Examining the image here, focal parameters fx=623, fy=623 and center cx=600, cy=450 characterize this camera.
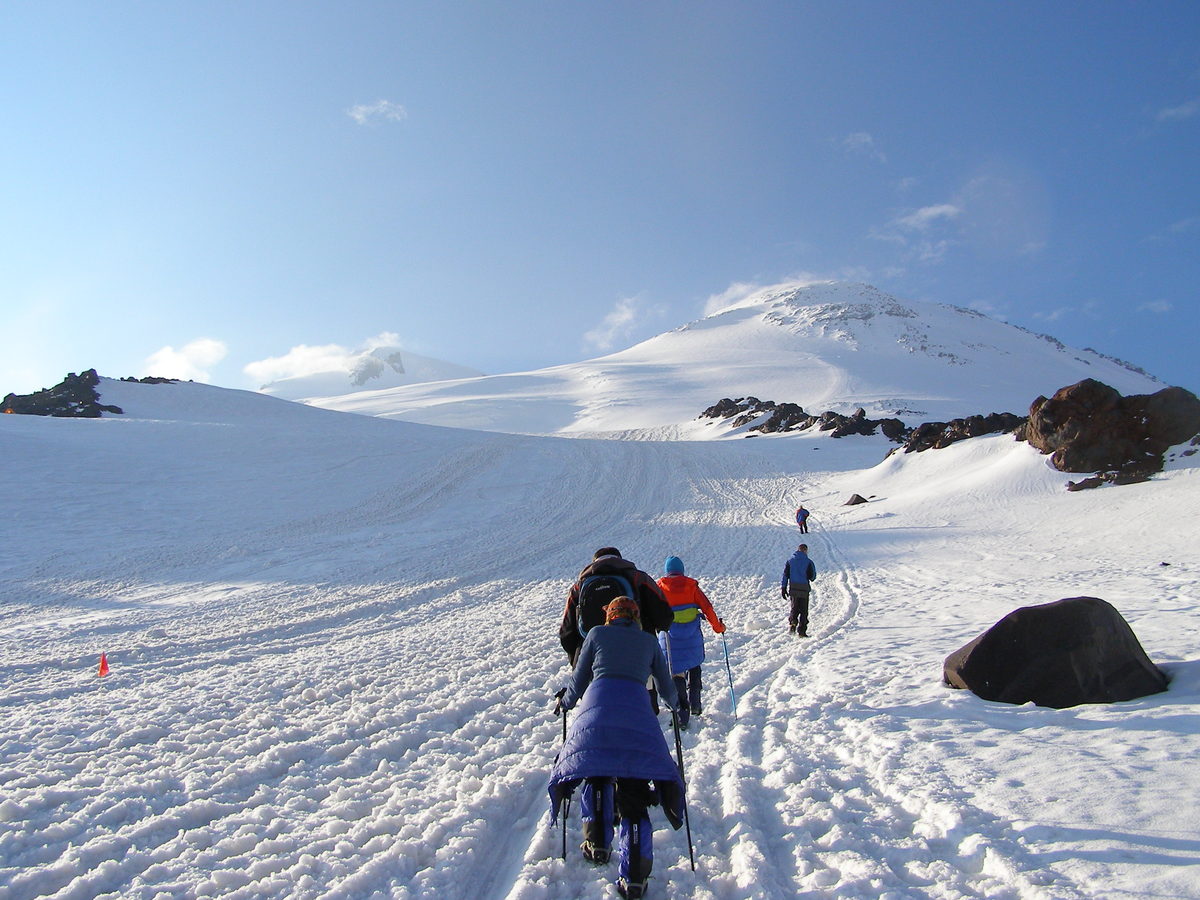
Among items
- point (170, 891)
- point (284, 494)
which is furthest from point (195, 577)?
point (170, 891)

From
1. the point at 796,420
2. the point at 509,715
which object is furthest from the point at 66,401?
the point at 796,420

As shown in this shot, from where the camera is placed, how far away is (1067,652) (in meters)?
5.75

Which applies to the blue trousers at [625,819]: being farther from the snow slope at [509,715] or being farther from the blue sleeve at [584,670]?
the blue sleeve at [584,670]

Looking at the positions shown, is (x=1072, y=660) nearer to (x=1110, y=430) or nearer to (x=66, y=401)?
(x=1110, y=430)

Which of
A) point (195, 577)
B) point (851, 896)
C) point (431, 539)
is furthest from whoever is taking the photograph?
point (431, 539)

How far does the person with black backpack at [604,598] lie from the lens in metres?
4.48

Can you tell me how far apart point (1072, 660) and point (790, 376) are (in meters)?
86.6

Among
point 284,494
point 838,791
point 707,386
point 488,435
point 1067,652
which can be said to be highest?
point 707,386

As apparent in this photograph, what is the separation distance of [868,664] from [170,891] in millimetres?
7323

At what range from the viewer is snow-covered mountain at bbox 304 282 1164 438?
69812 mm

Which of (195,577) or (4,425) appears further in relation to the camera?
(4,425)

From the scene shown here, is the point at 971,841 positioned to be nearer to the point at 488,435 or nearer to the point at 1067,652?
the point at 1067,652

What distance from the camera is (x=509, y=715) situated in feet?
21.1

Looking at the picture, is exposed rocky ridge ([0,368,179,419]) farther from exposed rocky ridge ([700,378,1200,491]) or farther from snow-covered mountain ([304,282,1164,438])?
exposed rocky ridge ([700,378,1200,491])
